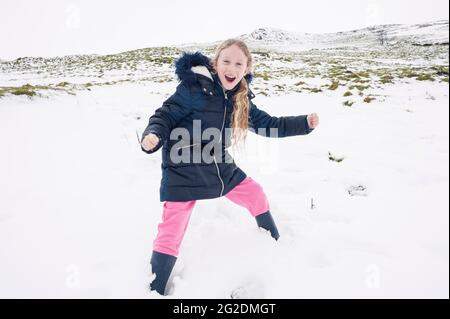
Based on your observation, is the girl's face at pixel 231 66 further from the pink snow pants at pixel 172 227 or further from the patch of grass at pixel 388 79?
the patch of grass at pixel 388 79

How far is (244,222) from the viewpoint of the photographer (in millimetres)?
2807

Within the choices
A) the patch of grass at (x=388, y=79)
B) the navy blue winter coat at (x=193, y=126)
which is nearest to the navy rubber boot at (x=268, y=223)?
the navy blue winter coat at (x=193, y=126)

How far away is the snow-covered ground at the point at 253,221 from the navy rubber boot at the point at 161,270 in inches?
3.6

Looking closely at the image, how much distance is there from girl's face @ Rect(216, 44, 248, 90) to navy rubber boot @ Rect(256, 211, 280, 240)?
1073mm

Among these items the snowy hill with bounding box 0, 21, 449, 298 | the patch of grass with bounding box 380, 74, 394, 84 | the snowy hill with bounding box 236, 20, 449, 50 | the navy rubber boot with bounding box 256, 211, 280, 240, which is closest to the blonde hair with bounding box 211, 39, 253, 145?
the navy rubber boot with bounding box 256, 211, 280, 240

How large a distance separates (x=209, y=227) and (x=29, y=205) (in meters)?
1.91

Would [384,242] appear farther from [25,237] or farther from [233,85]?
[25,237]

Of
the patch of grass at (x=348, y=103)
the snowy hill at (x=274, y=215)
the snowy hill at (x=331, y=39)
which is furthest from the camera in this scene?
the snowy hill at (x=331, y=39)

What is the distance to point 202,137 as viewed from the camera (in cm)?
230

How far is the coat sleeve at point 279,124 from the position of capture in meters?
2.51

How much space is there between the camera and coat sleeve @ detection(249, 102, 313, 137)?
251 centimetres

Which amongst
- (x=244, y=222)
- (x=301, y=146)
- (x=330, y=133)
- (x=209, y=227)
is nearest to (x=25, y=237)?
(x=209, y=227)

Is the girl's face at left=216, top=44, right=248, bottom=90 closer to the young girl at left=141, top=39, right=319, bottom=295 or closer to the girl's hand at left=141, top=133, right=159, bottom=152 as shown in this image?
the young girl at left=141, top=39, right=319, bottom=295

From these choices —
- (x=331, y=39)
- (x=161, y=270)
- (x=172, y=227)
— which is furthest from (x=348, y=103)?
(x=331, y=39)
